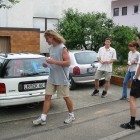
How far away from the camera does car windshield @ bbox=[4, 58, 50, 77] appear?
556 centimetres

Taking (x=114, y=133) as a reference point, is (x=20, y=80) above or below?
above

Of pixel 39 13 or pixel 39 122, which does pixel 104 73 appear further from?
pixel 39 13

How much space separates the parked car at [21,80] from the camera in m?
5.37

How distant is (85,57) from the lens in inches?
350

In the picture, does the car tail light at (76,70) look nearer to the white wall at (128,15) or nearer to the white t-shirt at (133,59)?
the white t-shirt at (133,59)

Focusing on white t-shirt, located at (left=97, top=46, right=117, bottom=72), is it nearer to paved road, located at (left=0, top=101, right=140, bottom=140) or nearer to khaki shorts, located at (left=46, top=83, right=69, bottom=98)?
paved road, located at (left=0, top=101, right=140, bottom=140)

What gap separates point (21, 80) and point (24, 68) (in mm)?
364

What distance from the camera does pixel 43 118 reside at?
197 inches

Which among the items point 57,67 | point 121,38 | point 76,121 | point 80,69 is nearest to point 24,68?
point 57,67

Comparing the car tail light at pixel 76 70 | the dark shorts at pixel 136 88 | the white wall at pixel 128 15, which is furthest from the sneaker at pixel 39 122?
the white wall at pixel 128 15

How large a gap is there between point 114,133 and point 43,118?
1.46m

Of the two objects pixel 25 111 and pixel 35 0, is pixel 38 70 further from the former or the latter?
pixel 35 0

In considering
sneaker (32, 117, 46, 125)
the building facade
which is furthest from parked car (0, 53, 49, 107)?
the building facade

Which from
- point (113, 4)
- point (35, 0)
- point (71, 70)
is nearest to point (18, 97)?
point (71, 70)
